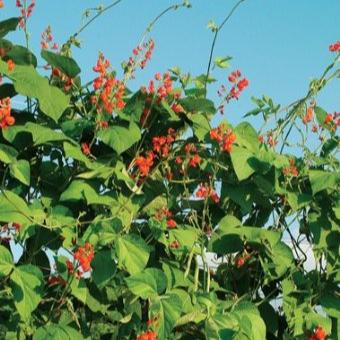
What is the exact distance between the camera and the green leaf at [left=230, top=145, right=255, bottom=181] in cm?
309

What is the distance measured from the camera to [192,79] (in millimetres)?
3316

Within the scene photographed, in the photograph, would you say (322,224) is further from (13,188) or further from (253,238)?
(13,188)

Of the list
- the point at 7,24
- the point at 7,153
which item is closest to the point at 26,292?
the point at 7,153

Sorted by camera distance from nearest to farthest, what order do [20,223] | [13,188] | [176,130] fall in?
[20,223] < [13,188] < [176,130]

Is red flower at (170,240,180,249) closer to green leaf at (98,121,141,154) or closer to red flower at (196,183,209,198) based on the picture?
red flower at (196,183,209,198)

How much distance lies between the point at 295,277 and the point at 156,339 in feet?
2.44

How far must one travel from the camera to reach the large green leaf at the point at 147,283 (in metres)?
2.65

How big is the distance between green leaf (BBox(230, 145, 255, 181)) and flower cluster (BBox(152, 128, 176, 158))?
24cm

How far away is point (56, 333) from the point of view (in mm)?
2746

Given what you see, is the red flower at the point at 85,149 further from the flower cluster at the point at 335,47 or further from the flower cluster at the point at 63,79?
the flower cluster at the point at 335,47

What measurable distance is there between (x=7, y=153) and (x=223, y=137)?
0.80 m

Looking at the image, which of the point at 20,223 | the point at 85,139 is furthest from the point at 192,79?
the point at 20,223

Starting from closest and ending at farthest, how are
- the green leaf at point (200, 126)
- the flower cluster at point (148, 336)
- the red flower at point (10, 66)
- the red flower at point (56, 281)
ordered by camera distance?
the flower cluster at point (148, 336)
the red flower at point (56, 281)
the red flower at point (10, 66)
the green leaf at point (200, 126)

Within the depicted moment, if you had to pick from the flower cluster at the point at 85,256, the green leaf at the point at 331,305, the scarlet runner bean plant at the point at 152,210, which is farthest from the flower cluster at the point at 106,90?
the green leaf at the point at 331,305
